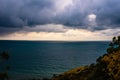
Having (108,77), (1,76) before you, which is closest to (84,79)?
(108,77)

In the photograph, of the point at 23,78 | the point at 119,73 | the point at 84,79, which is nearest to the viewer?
the point at 119,73

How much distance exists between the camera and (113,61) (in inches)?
1775

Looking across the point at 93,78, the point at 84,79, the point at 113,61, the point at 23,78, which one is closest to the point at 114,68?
the point at 113,61

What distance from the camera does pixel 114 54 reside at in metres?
47.2

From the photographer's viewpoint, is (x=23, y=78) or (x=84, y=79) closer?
(x=84, y=79)

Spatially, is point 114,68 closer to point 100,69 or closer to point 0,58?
point 100,69

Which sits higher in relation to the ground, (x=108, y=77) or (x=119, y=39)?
(x=119, y=39)

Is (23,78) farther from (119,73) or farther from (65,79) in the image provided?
(119,73)

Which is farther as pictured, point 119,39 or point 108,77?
point 119,39

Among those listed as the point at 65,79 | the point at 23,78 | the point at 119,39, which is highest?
the point at 119,39

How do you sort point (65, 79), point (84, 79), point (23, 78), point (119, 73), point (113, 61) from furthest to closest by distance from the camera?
point (23, 78) → point (65, 79) → point (84, 79) → point (113, 61) → point (119, 73)

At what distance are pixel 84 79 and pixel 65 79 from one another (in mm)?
6646

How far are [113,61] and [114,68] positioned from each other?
5.84 ft

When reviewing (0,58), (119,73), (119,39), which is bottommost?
(119,73)
